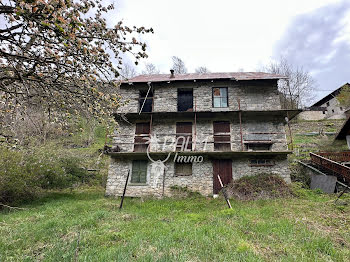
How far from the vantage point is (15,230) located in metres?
5.40

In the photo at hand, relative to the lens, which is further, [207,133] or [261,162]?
[207,133]

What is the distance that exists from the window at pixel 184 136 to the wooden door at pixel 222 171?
6.90 ft

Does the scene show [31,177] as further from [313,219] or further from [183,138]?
[313,219]

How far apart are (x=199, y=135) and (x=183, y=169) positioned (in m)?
2.56

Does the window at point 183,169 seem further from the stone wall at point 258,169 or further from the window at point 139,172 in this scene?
the stone wall at point 258,169

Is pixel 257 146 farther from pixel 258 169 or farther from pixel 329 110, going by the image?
pixel 329 110

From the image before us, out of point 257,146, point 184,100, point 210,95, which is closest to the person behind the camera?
point 257,146

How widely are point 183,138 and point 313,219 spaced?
8.21 metres

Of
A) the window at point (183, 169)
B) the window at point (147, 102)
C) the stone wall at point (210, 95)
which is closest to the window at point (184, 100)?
the stone wall at point (210, 95)

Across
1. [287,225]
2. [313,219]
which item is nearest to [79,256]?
[287,225]

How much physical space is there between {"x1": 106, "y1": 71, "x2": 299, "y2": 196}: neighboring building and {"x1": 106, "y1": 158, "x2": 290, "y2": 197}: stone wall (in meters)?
0.06

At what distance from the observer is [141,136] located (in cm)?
1313

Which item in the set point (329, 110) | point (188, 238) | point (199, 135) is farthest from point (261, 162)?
point (329, 110)

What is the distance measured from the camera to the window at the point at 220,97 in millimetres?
13422
